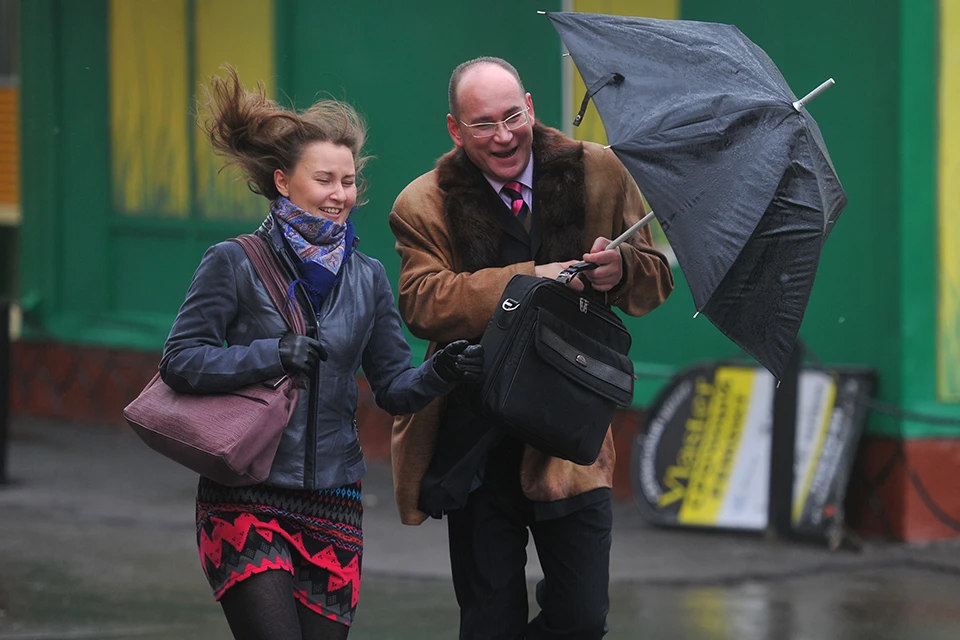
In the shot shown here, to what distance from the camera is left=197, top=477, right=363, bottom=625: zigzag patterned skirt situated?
3947mm

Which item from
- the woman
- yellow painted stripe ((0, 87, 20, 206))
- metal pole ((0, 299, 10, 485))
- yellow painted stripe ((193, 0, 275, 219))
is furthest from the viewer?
yellow painted stripe ((0, 87, 20, 206))

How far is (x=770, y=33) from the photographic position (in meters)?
8.35

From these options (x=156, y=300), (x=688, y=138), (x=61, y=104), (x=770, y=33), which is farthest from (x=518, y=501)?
(x=61, y=104)

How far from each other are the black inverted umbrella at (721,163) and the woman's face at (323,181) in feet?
Result: 2.17

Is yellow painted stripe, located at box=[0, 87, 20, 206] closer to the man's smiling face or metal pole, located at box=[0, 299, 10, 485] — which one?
metal pole, located at box=[0, 299, 10, 485]

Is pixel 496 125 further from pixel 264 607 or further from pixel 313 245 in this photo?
pixel 264 607

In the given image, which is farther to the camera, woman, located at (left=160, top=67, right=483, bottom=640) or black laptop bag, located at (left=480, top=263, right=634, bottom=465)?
black laptop bag, located at (left=480, top=263, right=634, bottom=465)

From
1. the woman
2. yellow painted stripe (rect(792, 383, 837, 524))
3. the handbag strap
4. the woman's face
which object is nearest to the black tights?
the woman

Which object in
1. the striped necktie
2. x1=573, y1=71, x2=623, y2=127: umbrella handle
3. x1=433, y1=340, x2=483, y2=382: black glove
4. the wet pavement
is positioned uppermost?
x1=573, y1=71, x2=623, y2=127: umbrella handle

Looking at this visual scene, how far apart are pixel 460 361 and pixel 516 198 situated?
0.64 metres

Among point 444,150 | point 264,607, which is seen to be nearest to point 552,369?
point 264,607

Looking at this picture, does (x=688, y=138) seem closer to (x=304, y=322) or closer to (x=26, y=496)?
(x=304, y=322)

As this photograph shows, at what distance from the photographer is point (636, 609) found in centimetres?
671

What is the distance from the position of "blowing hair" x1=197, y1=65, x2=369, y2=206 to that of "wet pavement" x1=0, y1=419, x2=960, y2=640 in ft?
8.46
